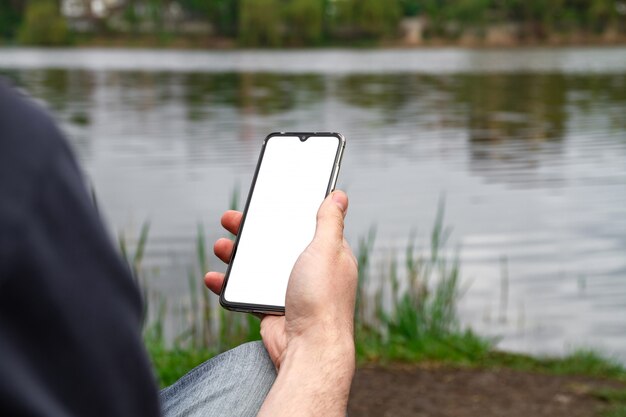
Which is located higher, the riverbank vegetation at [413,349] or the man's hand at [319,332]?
the man's hand at [319,332]

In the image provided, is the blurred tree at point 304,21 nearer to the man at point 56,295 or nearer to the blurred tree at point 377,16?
the blurred tree at point 377,16

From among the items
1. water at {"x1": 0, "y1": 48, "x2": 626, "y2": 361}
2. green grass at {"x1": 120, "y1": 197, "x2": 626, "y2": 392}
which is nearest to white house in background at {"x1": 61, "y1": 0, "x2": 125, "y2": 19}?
water at {"x1": 0, "y1": 48, "x2": 626, "y2": 361}

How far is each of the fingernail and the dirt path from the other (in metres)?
3.09

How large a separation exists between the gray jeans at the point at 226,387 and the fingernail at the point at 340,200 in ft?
0.74

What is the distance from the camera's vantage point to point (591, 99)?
2666 centimetres

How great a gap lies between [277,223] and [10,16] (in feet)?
306

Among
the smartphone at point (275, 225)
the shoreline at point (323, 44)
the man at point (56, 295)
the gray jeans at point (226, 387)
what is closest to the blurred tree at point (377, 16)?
the shoreline at point (323, 44)

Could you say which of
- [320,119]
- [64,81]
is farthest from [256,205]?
[64,81]

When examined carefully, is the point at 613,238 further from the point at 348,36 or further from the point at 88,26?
the point at 88,26

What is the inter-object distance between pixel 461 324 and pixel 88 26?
288 ft

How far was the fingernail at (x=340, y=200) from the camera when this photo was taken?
1549 mm

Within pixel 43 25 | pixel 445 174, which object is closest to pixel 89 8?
pixel 43 25

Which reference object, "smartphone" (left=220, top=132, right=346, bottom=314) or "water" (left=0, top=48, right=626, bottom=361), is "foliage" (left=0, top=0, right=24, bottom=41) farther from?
"smartphone" (left=220, top=132, right=346, bottom=314)

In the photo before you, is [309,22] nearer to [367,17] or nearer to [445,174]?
[367,17]
